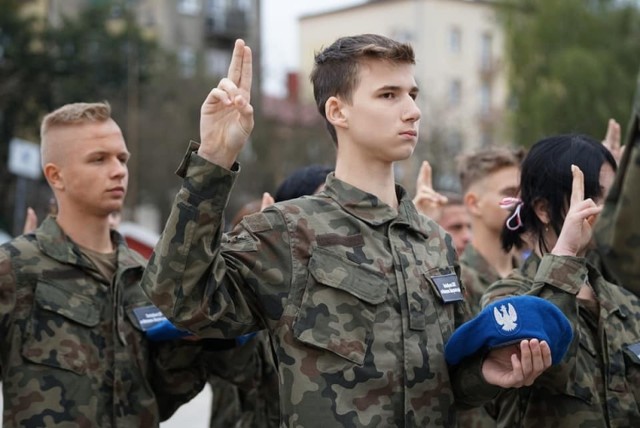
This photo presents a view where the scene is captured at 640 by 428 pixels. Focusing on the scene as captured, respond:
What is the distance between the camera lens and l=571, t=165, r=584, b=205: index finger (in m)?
4.14

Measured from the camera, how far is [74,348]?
5164mm

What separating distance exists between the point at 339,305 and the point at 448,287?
1.45 ft

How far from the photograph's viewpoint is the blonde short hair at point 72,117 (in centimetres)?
562

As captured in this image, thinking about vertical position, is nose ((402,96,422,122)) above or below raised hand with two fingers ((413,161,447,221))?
above

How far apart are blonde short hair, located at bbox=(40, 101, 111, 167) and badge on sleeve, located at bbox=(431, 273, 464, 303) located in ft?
7.19

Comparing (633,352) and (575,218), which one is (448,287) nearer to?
(575,218)

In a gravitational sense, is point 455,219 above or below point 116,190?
below

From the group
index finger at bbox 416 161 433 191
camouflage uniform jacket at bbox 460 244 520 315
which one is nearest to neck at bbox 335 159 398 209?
index finger at bbox 416 161 433 191

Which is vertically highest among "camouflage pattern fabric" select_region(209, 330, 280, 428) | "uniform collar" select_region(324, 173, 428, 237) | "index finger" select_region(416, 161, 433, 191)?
"uniform collar" select_region(324, 173, 428, 237)

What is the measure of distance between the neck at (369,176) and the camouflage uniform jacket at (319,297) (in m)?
0.05

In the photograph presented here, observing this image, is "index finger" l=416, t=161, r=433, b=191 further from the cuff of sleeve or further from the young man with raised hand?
the cuff of sleeve

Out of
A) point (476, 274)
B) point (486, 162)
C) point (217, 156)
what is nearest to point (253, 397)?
point (476, 274)

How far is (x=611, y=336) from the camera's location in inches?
172

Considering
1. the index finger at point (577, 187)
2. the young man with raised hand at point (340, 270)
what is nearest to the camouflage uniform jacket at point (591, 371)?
the index finger at point (577, 187)
